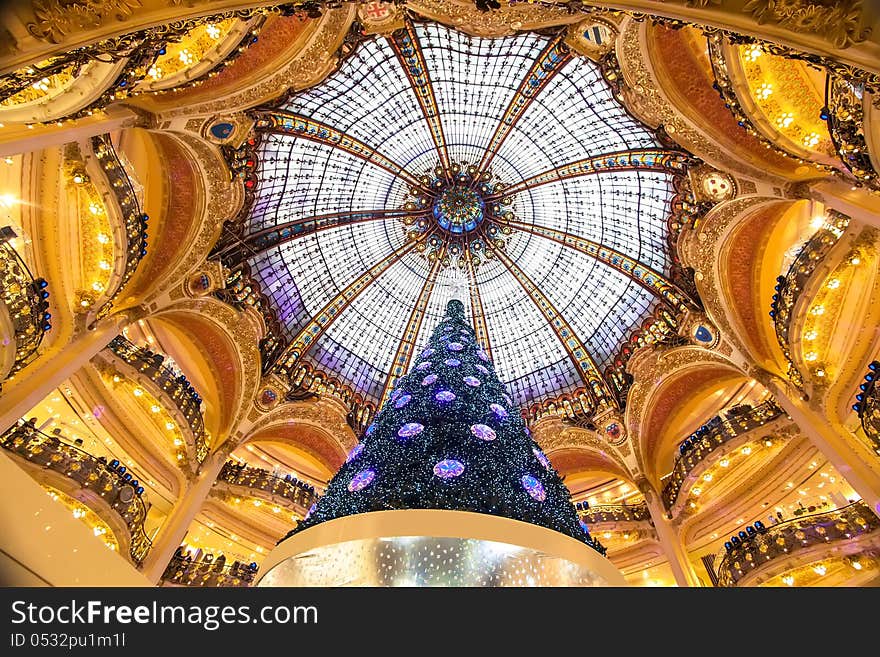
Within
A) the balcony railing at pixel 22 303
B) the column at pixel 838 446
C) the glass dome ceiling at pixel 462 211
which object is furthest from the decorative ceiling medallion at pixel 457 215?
the balcony railing at pixel 22 303

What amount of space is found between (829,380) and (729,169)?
21.1 ft

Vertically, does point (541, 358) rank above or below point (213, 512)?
above

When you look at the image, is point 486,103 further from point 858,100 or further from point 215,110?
point 858,100

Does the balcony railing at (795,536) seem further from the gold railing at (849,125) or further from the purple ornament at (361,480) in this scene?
the purple ornament at (361,480)

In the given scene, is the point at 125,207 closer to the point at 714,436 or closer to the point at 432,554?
the point at 432,554

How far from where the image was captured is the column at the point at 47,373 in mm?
9914

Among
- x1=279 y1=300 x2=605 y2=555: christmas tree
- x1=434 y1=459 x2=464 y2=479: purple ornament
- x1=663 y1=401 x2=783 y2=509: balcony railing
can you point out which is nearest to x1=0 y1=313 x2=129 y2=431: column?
x1=279 y1=300 x2=605 y2=555: christmas tree

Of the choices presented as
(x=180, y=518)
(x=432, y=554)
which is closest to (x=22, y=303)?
(x=180, y=518)

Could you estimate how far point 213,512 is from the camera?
16188mm

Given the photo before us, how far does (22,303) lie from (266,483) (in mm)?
9488

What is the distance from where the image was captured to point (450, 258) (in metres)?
21.0

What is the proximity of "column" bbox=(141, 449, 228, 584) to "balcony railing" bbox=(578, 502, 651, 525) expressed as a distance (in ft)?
44.0
